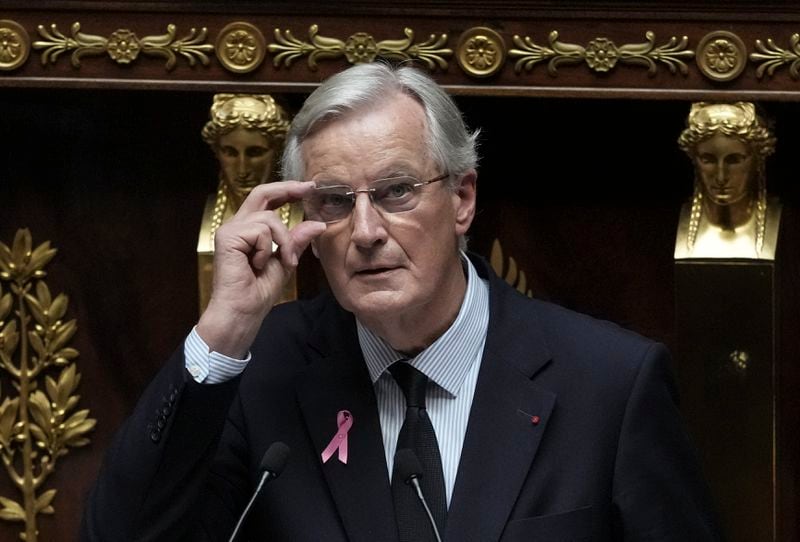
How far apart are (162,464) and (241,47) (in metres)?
0.62

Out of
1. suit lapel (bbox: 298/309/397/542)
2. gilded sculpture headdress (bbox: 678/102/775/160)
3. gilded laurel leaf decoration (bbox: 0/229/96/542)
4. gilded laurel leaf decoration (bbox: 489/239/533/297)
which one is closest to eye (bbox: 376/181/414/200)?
suit lapel (bbox: 298/309/397/542)

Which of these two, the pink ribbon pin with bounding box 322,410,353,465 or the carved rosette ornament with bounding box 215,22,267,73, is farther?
the carved rosette ornament with bounding box 215,22,267,73

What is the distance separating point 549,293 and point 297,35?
0.54m

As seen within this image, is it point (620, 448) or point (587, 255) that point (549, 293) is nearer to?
point (587, 255)

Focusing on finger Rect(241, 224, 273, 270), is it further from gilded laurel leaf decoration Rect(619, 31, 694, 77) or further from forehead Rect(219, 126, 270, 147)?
gilded laurel leaf decoration Rect(619, 31, 694, 77)

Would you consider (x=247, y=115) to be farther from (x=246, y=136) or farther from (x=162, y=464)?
(x=162, y=464)

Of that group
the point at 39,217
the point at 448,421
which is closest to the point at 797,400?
the point at 448,421

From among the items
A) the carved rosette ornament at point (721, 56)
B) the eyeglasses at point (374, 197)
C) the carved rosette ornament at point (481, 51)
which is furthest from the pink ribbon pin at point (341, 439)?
the carved rosette ornament at point (721, 56)

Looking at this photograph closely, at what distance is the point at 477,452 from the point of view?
6.11 feet

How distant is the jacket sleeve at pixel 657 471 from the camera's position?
1816 millimetres

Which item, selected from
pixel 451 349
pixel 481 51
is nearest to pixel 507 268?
pixel 481 51

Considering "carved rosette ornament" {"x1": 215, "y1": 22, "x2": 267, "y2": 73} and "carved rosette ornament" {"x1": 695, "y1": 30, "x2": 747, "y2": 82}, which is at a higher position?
"carved rosette ornament" {"x1": 215, "y1": 22, "x2": 267, "y2": 73}

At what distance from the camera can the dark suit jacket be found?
5.98 feet

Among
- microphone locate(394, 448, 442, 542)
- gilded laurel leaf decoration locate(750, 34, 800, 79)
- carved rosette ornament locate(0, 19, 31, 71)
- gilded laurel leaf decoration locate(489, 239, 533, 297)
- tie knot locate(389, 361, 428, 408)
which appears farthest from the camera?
gilded laurel leaf decoration locate(489, 239, 533, 297)
